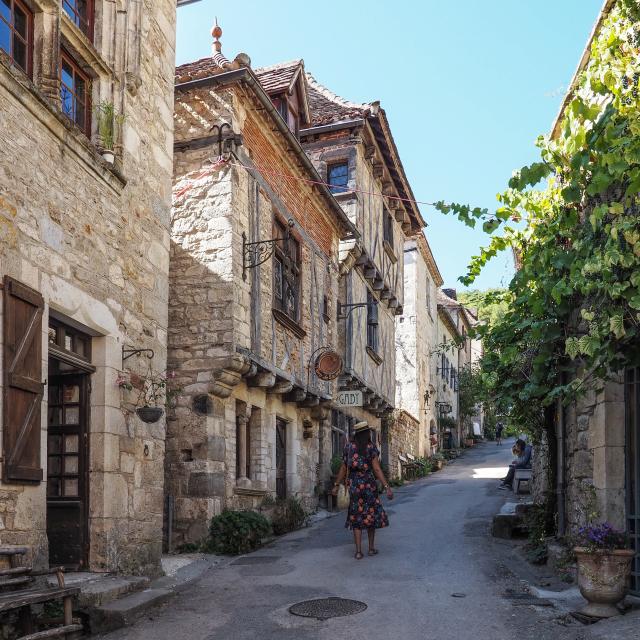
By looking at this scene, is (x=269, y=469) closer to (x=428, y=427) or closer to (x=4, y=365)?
(x=4, y=365)

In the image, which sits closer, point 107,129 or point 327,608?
point 327,608

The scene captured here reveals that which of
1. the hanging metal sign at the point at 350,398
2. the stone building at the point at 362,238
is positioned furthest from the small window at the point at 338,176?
the hanging metal sign at the point at 350,398

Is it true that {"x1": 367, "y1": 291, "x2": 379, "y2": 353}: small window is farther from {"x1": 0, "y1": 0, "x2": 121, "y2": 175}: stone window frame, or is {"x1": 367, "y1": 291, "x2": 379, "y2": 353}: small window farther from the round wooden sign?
{"x1": 0, "y1": 0, "x2": 121, "y2": 175}: stone window frame

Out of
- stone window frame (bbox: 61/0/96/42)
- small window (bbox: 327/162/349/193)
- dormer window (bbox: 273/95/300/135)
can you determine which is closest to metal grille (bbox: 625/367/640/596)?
stone window frame (bbox: 61/0/96/42)

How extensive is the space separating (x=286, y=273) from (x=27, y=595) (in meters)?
8.22

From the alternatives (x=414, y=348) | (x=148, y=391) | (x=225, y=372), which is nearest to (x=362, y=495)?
(x=225, y=372)

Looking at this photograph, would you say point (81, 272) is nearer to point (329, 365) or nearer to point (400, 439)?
point (329, 365)

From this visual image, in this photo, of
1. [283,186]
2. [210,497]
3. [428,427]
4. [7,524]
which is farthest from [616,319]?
[428,427]

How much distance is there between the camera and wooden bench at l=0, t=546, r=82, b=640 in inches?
194

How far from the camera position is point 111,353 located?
7227mm

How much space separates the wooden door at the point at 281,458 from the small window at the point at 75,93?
6.43m

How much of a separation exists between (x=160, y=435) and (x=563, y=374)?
4279mm

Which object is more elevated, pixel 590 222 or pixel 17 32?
pixel 17 32

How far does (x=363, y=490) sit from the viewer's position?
30.0 feet
